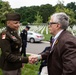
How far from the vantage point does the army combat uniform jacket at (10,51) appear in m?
4.09

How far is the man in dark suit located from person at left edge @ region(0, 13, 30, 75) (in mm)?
902

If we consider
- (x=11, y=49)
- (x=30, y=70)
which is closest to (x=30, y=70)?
(x=30, y=70)

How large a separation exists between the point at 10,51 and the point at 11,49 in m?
0.10

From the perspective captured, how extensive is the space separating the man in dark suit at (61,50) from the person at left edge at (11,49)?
90 cm

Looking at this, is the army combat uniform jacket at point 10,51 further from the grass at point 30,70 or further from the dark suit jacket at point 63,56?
the grass at point 30,70

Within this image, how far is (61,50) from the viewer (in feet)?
10.1

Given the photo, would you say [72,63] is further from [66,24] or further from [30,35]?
[30,35]

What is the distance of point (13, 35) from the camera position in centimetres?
433

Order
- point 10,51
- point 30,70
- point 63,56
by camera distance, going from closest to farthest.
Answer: point 63,56
point 10,51
point 30,70

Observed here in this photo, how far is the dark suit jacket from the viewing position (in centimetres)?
294

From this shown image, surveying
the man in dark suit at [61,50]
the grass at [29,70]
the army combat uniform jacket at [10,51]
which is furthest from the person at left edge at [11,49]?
the grass at [29,70]

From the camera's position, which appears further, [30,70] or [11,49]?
[30,70]

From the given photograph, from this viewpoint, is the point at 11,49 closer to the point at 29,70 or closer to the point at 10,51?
the point at 10,51

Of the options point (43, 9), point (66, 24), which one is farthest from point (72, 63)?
point (43, 9)
